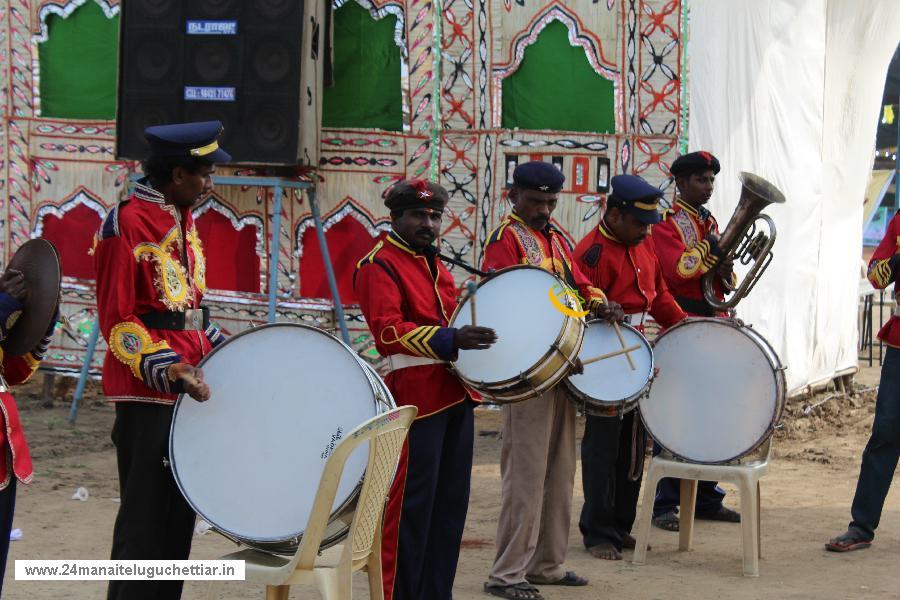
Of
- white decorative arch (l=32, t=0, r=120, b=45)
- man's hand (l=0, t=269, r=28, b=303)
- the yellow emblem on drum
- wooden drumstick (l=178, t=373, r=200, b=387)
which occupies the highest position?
white decorative arch (l=32, t=0, r=120, b=45)

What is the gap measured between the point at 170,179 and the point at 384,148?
5849 millimetres

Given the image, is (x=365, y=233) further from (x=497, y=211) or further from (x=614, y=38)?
(x=614, y=38)

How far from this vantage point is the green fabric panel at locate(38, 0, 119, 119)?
10375 millimetres

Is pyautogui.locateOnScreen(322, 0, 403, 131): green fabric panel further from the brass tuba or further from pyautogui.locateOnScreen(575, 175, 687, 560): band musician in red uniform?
pyautogui.locateOnScreen(575, 175, 687, 560): band musician in red uniform

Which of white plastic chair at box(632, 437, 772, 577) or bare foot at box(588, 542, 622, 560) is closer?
white plastic chair at box(632, 437, 772, 577)

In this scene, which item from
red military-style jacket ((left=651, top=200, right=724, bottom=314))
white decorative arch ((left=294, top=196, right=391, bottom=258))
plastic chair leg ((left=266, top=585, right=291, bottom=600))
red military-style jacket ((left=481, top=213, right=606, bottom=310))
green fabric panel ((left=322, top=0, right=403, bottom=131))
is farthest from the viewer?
white decorative arch ((left=294, top=196, right=391, bottom=258))

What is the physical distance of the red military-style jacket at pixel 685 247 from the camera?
22.6ft

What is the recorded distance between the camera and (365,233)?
10.1 meters

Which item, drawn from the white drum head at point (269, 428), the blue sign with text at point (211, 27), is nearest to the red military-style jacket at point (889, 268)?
the white drum head at point (269, 428)

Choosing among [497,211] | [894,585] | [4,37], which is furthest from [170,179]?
[4,37]

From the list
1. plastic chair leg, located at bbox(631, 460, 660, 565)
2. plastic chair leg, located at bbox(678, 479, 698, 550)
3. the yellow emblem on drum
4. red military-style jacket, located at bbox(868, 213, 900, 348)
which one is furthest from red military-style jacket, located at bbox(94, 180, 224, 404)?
red military-style jacket, located at bbox(868, 213, 900, 348)

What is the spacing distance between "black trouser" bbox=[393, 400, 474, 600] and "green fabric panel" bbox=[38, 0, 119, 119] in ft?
21.2

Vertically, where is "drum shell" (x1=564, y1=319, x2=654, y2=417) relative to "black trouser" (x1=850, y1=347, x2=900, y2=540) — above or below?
above

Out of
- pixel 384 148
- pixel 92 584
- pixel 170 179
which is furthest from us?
pixel 384 148
